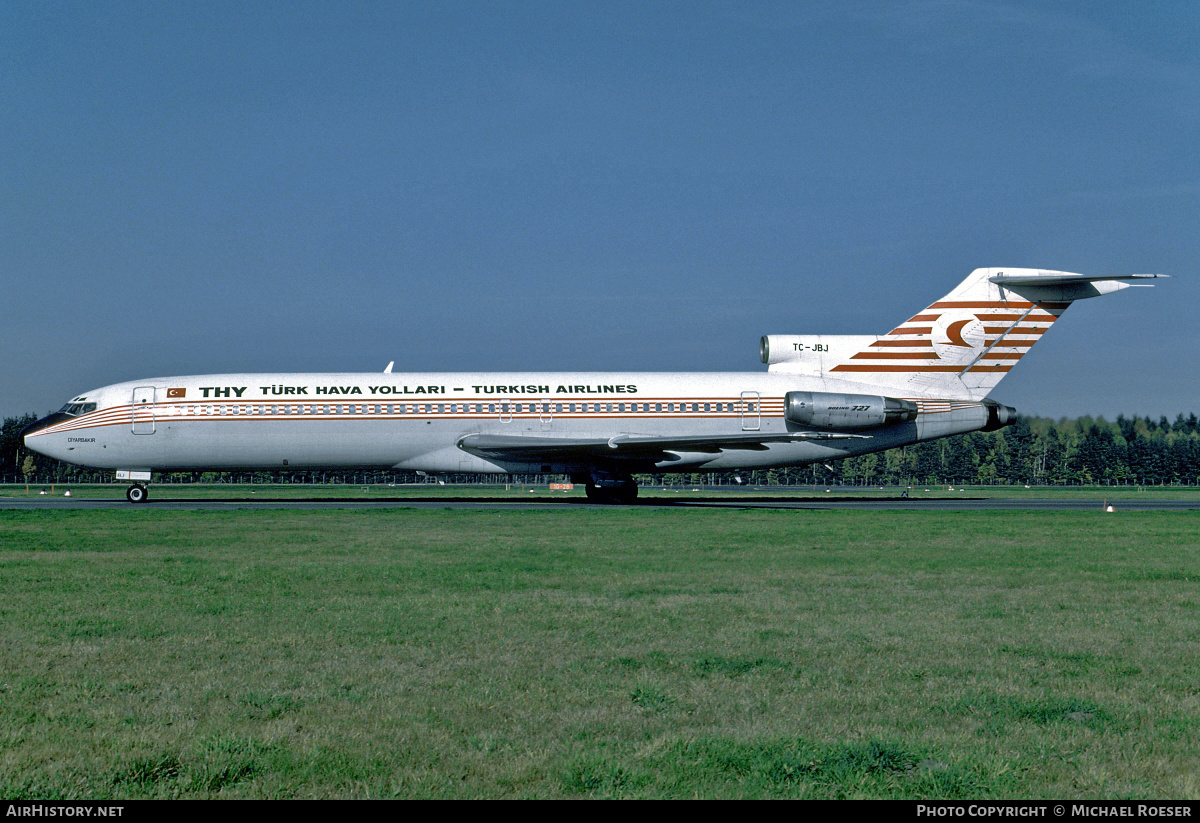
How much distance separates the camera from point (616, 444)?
35469mm

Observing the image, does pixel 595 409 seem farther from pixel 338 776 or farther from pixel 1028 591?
pixel 338 776

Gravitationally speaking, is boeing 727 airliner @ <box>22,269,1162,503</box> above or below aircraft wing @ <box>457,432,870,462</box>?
above

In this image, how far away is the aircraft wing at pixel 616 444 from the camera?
3456cm

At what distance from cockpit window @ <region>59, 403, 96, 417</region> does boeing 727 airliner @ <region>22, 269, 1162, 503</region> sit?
50mm

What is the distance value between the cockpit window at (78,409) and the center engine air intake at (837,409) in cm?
2475

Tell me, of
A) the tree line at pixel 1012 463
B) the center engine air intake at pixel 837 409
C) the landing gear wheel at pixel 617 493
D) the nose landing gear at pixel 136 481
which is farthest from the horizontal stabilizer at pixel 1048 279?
the tree line at pixel 1012 463

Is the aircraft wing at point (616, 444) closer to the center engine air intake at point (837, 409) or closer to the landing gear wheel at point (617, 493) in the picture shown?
the center engine air intake at point (837, 409)

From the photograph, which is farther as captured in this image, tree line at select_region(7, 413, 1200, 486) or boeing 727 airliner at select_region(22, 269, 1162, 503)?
tree line at select_region(7, 413, 1200, 486)

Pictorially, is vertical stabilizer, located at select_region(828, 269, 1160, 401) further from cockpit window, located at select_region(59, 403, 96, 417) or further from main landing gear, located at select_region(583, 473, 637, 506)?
cockpit window, located at select_region(59, 403, 96, 417)

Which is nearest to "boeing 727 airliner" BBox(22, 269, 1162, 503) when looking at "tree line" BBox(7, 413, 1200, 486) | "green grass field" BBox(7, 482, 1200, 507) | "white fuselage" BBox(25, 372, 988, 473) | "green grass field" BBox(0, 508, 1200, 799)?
"white fuselage" BBox(25, 372, 988, 473)

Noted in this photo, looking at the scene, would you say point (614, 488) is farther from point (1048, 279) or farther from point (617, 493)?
point (1048, 279)

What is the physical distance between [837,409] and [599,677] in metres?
29.6

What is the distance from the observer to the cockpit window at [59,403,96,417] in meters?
36.9

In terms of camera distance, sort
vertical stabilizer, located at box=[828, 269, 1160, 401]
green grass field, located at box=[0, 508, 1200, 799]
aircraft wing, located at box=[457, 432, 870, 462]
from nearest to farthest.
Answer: green grass field, located at box=[0, 508, 1200, 799], aircraft wing, located at box=[457, 432, 870, 462], vertical stabilizer, located at box=[828, 269, 1160, 401]
